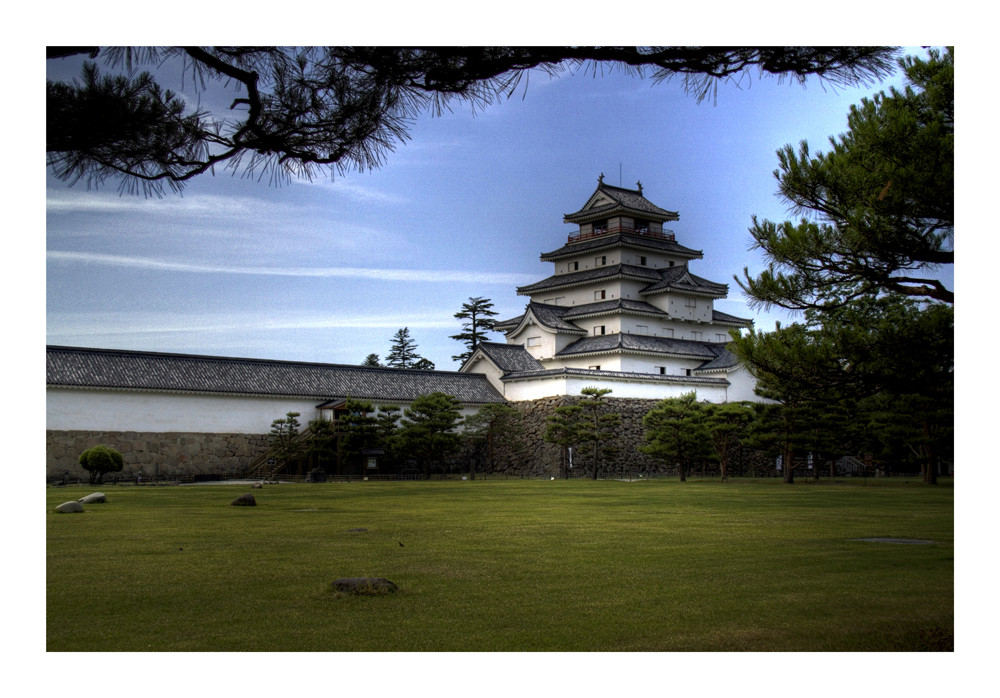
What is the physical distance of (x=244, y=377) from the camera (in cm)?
1083

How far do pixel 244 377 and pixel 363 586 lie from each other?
7.10 metres

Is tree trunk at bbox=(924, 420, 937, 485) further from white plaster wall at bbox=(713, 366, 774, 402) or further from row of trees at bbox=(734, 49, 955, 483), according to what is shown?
white plaster wall at bbox=(713, 366, 774, 402)

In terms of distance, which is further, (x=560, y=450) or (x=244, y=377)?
(x=560, y=450)

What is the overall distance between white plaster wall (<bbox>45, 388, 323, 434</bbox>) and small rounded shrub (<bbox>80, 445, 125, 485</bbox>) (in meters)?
0.31

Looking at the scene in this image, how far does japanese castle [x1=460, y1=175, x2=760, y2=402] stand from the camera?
15609 mm

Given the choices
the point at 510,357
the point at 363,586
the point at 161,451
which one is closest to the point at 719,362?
the point at 510,357

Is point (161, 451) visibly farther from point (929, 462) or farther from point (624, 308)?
point (624, 308)

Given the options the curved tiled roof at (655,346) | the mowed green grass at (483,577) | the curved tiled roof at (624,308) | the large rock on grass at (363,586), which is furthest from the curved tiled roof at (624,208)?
the large rock on grass at (363,586)

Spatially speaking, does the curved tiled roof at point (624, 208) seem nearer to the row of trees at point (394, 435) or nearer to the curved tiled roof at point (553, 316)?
the curved tiled roof at point (553, 316)

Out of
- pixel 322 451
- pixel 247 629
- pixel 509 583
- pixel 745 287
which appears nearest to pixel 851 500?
pixel 745 287

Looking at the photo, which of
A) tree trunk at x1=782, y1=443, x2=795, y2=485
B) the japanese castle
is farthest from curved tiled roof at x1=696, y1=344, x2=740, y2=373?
tree trunk at x1=782, y1=443, x2=795, y2=485

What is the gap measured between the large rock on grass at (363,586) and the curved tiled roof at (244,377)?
6.97 feet

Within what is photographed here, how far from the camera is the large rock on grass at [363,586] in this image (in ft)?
13.9

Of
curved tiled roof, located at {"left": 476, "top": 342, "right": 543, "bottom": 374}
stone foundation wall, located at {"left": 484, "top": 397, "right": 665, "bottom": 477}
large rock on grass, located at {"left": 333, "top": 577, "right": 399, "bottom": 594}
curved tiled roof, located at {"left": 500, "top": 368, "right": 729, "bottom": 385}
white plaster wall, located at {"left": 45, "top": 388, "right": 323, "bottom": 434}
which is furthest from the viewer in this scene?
curved tiled roof, located at {"left": 476, "top": 342, "right": 543, "bottom": 374}
